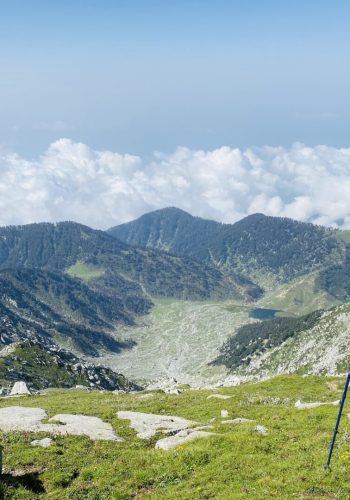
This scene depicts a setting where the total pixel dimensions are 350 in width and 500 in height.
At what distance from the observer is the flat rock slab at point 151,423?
41.4 m

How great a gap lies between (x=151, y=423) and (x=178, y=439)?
8.54 metres

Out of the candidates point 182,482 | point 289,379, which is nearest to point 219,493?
point 182,482

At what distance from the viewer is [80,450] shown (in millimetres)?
36125

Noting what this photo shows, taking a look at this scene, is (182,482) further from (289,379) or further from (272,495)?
(289,379)

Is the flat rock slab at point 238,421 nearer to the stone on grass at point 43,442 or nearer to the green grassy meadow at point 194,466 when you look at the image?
the green grassy meadow at point 194,466

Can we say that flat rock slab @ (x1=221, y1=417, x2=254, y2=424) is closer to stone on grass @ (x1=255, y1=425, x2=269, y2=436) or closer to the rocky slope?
stone on grass @ (x1=255, y1=425, x2=269, y2=436)

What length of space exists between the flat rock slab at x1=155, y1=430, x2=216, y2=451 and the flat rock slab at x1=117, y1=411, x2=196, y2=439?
3138mm

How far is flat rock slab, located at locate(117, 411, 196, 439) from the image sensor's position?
41.4m

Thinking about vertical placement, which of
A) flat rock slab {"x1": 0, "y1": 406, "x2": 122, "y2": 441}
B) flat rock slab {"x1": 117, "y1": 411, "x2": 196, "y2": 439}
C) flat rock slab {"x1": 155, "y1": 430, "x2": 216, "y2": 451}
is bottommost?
flat rock slab {"x1": 117, "y1": 411, "x2": 196, "y2": 439}

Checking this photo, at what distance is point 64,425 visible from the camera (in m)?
43.3

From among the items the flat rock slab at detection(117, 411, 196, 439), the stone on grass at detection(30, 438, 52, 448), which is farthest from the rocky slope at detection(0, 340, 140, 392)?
the stone on grass at detection(30, 438, 52, 448)

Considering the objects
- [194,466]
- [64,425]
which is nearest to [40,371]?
[64,425]

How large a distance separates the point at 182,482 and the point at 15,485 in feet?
35.0

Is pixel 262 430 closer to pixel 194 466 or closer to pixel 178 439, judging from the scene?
pixel 178 439
